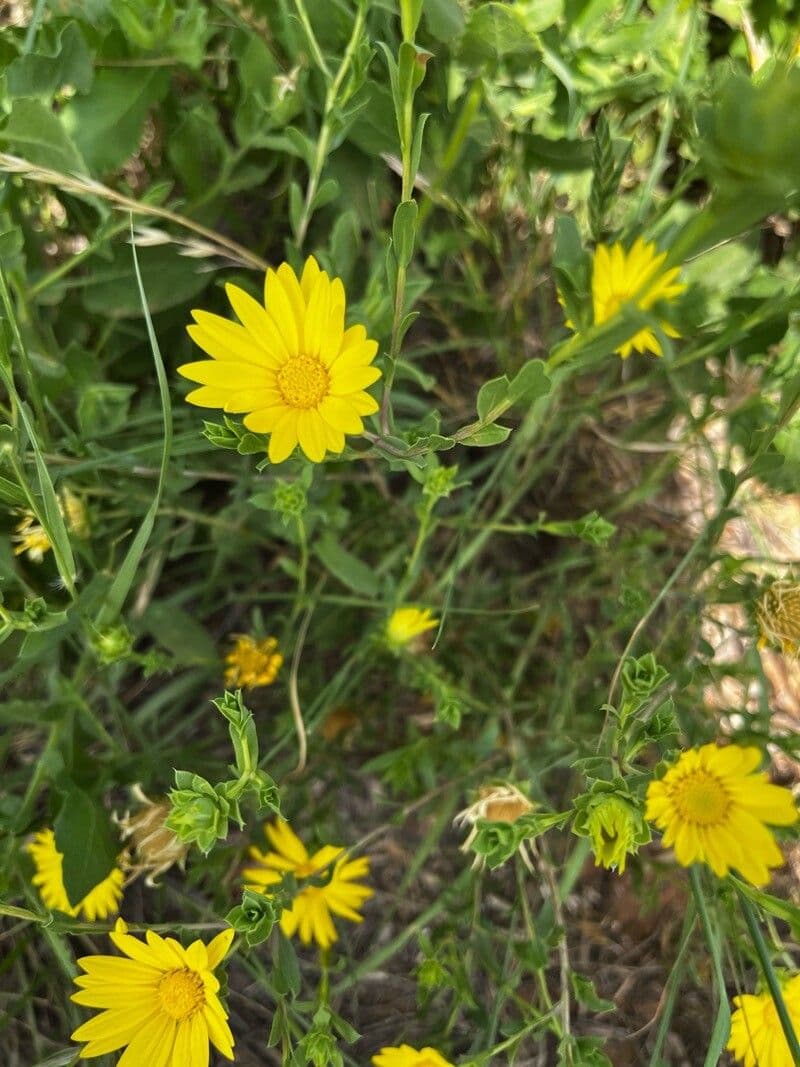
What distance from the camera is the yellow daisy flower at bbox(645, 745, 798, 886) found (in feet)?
2.58

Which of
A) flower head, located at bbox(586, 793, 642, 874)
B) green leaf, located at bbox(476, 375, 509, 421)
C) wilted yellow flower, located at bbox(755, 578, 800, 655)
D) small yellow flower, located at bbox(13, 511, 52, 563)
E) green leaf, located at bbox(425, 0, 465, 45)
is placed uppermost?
green leaf, located at bbox(425, 0, 465, 45)

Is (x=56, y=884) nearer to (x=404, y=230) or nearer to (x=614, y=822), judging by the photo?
(x=614, y=822)

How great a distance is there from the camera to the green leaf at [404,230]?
20.4 inches

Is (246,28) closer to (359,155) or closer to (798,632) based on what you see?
(359,155)

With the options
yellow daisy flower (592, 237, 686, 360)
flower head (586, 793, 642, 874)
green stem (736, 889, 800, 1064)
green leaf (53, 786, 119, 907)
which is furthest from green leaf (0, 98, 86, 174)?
green stem (736, 889, 800, 1064)

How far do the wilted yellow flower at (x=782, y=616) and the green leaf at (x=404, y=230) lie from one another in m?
0.53

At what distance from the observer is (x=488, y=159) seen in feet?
4.05

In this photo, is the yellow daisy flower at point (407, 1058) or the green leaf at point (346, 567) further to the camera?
the green leaf at point (346, 567)

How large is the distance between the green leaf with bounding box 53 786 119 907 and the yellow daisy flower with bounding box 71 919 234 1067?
0.12 m

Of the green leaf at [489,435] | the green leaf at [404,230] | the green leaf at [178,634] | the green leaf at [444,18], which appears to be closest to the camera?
the green leaf at [404,230]

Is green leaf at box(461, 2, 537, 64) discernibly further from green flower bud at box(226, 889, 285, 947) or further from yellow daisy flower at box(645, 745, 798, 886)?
green flower bud at box(226, 889, 285, 947)

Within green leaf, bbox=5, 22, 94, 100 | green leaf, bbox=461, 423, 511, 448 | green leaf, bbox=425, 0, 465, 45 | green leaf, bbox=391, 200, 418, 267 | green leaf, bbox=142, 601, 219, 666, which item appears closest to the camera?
green leaf, bbox=391, 200, 418, 267

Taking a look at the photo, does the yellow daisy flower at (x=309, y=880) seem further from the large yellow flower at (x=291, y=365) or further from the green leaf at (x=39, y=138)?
the green leaf at (x=39, y=138)

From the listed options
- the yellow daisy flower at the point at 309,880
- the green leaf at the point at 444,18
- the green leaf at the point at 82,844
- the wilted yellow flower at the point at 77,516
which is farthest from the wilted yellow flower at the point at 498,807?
the green leaf at the point at 444,18
